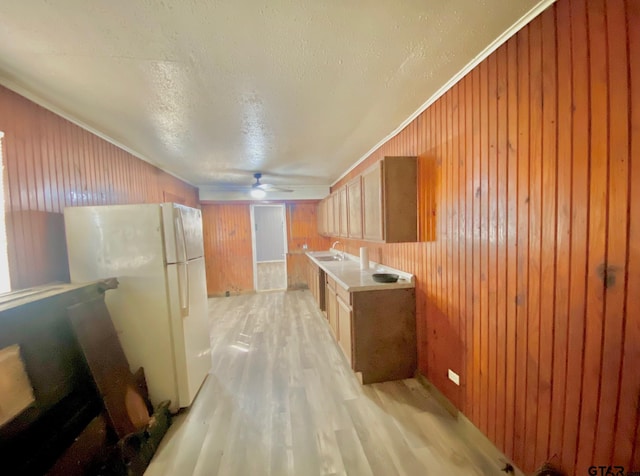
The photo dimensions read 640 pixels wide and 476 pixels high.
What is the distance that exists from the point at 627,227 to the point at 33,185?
319cm

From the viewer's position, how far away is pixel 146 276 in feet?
6.43

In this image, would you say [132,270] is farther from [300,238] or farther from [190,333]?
[300,238]

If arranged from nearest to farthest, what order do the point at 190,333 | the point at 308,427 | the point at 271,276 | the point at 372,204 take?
the point at 308,427 → the point at 190,333 → the point at 372,204 → the point at 271,276

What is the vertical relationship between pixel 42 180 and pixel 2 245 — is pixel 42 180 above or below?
above

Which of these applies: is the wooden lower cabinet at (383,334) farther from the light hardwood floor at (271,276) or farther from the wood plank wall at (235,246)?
the light hardwood floor at (271,276)

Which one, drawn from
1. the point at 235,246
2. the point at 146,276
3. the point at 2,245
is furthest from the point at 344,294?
the point at 235,246

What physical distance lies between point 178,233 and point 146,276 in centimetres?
41

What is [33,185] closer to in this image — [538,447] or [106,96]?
[106,96]

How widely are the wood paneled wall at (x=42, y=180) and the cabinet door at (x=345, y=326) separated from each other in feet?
7.80

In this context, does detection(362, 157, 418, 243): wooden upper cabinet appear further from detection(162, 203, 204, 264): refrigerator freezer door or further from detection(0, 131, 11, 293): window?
detection(0, 131, 11, 293): window

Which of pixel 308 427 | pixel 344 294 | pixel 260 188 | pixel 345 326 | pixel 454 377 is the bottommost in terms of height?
pixel 308 427

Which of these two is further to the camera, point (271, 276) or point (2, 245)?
point (271, 276)

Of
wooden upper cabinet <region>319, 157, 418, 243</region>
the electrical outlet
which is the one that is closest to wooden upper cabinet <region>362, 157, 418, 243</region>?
wooden upper cabinet <region>319, 157, 418, 243</region>

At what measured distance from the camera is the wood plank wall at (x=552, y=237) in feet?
3.00
